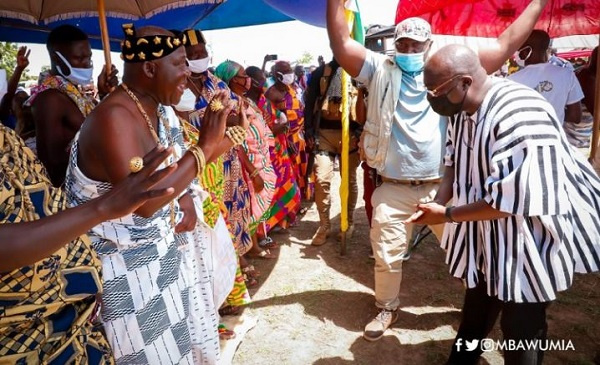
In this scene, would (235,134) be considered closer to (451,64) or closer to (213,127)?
(213,127)

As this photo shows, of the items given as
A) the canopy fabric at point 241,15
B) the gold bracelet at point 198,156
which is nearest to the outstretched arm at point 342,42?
the gold bracelet at point 198,156

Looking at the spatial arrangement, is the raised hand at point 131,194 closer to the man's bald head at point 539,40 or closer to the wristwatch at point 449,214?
the wristwatch at point 449,214

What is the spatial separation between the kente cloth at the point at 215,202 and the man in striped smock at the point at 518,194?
1296 millimetres

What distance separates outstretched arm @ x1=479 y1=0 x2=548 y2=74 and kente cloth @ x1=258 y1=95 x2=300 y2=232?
2613mm

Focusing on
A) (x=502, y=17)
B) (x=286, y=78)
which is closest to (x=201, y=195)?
(x=286, y=78)

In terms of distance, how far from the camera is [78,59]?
2.67m

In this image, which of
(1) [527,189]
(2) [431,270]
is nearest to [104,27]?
(1) [527,189]

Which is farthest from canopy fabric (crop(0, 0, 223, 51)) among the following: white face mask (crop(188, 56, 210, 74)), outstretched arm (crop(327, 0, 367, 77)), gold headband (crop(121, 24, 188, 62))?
gold headband (crop(121, 24, 188, 62))

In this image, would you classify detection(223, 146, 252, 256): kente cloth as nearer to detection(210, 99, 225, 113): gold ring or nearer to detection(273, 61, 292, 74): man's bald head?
detection(210, 99, 225, 113): gold ring

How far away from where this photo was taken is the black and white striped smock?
1712 millimetres

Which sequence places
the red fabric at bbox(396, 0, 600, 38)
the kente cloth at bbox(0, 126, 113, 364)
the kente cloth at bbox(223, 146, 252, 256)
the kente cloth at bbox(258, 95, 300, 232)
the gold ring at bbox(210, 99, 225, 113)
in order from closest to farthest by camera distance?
the kente cloth at bbox(0, 126, 113, 364) < the gold ring at bbox(210, 99, 225, 113) < the kente cloth at bbox(223, 146, 252, 256) < the red fabric at bbox(396, 0, 600, 38) < the kente cloth at bbox(258, 95, 300, 232)

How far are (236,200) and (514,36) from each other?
2.38 meters

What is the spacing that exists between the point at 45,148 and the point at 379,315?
255cm

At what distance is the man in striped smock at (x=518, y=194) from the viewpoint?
1717mm
